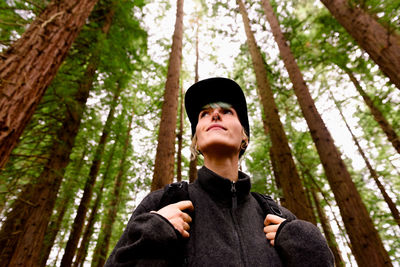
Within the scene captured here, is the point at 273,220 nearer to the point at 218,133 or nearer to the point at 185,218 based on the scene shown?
the point at 185,218

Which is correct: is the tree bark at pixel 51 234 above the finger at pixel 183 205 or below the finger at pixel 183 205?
above

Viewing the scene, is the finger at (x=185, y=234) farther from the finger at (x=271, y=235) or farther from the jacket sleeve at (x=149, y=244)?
the finger at (x=271, y=235)

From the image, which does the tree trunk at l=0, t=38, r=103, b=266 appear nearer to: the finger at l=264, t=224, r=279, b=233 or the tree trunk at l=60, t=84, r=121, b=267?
the tree trunk at l=60, t=84, r=121, b=267

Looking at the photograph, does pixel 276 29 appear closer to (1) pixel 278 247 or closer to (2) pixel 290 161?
(2) pixel 290 161

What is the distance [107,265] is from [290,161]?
16.2 feet

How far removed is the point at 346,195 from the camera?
4762mm

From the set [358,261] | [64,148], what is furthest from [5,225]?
[358,261]

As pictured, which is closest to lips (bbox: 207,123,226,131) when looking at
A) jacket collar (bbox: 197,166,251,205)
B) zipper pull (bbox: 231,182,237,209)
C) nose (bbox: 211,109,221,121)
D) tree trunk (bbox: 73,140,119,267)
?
nose (bbox: 211,109,221,121)

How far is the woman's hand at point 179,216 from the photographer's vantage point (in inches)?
54.7

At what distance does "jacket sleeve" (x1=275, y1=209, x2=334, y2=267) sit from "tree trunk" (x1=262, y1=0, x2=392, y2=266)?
4011 millimetres

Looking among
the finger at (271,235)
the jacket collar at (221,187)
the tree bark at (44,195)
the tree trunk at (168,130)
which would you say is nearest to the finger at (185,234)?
the jacket collar at (221,187)

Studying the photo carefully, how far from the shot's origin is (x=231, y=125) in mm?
2113

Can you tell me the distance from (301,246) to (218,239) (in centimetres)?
59

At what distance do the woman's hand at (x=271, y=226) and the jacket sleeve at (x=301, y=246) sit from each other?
0.22 feet
